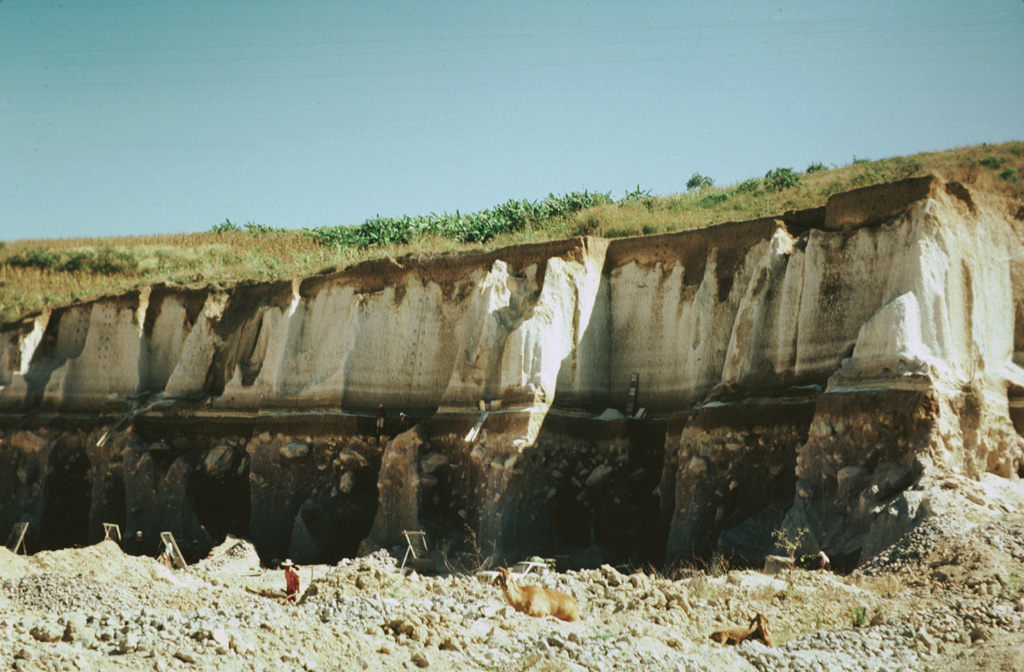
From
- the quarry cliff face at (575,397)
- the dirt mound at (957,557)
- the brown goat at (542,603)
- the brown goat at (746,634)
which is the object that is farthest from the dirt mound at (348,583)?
the dirt mound at (957,557)

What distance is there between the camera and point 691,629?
13211mm

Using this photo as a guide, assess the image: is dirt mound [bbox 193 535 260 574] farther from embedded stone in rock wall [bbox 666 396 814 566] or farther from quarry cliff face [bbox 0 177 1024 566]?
embedded stone in rock wall [bbox 666 396 814 566]

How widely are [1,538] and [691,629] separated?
963 inches

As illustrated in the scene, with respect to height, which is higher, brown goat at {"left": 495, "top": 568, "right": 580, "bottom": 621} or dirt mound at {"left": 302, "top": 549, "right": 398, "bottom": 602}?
brown goat at {"left": 495, "top": 568, "right": 580, "bottom": 621}

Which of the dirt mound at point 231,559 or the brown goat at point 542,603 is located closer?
the brown goat at point 542,603

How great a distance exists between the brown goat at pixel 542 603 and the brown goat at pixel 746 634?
80.1 inches

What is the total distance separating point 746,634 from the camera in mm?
12781

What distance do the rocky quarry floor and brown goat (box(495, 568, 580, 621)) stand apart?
0.58 ft

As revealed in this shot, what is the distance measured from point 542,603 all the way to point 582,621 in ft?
1.88

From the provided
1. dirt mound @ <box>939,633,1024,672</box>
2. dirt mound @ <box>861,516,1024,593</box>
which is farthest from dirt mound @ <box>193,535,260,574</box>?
dirt mound @ <box>939,633,1024,672</box>

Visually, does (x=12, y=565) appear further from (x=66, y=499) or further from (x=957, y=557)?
(x=957, y=557)

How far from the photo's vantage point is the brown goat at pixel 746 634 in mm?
12703

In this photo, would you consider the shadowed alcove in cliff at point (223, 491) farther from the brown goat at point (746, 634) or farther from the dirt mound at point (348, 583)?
the brown goat at point (746, 634)

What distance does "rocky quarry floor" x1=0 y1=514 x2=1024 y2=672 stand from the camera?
11.3m
